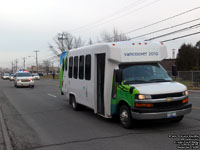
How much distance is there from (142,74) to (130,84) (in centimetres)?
63

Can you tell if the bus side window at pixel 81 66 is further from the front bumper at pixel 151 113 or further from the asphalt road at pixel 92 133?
the front bumper at pixel 151 113

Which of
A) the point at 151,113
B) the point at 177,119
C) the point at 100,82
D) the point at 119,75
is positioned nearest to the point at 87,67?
the point at 100,82

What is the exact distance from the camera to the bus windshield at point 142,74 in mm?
7374

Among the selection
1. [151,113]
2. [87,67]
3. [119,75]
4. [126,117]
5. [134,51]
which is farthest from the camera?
[87,67]

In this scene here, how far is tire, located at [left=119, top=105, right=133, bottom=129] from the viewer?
7.07m

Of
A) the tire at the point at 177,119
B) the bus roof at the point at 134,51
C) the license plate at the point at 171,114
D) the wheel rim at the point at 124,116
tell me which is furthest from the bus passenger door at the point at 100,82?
the license plate at the point at 171,114

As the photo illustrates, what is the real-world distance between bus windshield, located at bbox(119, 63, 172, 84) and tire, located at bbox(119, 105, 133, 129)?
79cm

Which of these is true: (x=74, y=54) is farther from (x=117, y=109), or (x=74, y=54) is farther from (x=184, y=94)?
(x=184, y=94)

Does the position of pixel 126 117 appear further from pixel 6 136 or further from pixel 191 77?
pixel 191 77

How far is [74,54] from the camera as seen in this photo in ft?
35.6

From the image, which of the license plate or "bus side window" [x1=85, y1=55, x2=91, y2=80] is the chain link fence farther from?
the license plate

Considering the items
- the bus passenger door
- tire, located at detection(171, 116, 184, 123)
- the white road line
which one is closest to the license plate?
tire, located at detection(171, 116, 184, 123)

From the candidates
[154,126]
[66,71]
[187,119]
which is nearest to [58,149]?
[154,126]

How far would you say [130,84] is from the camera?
7148 millimetres
